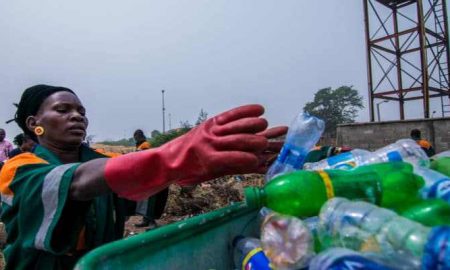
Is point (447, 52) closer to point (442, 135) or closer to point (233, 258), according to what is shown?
point (442, 135)

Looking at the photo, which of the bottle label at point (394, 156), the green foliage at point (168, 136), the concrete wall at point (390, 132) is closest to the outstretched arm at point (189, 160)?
the bottle label at point (394, 156)

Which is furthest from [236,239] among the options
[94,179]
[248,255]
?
[94,179]

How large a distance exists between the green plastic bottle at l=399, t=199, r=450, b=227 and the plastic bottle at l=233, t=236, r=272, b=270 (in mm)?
448

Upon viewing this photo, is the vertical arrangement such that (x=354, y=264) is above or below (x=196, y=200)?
above

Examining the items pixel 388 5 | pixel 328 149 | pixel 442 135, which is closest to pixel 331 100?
pixel 388 5

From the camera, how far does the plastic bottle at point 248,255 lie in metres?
1.19

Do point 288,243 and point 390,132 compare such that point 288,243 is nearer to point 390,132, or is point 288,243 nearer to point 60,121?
point 60,121

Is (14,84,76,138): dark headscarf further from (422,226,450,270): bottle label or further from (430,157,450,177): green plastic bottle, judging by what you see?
(430,157,450,177): green plastic bottle

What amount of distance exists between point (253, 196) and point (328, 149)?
1.06 m

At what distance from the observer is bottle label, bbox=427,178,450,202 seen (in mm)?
1151

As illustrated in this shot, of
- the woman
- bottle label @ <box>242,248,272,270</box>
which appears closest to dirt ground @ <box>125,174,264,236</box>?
the woman

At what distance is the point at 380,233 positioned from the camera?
0.97 metres

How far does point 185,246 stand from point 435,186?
2.84 feet

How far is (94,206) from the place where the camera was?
152 centimetres
